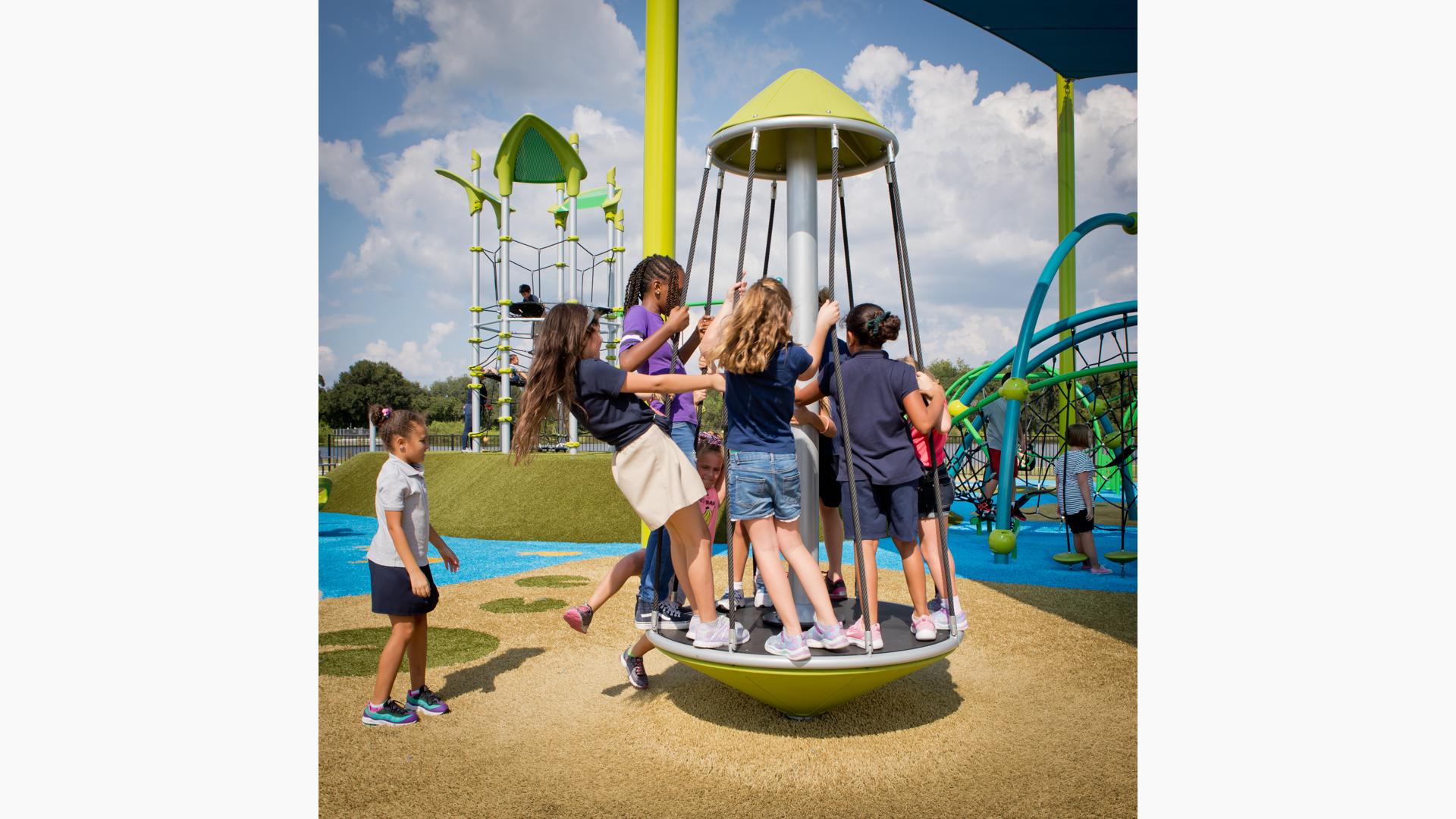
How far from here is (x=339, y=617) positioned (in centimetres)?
558

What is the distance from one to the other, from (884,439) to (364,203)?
6.46 m

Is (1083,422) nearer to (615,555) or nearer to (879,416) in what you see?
(615,555)

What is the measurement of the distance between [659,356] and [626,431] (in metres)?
0.58

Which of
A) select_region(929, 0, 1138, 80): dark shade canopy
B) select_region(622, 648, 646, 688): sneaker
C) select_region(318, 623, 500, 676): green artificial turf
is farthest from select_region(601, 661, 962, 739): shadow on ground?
select_region(929, 0, 1138, 80): dark shade canopy

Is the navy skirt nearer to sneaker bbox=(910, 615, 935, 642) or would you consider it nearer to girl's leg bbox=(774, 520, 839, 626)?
girl's leg bbox=(774, 520, 839, 626)

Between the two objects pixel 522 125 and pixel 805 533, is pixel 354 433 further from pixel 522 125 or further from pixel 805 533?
pixel 805 533

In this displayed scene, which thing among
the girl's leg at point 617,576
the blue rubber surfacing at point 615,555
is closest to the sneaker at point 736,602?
the girl's leg at point 617,576

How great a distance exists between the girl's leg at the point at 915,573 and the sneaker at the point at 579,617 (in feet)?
4.88

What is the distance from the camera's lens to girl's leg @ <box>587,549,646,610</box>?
4.07 meters

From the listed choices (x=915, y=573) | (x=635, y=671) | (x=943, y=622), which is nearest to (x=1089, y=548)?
(x=943, y=622)

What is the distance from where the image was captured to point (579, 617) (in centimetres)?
388

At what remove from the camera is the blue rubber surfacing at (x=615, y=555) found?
6.99 meters
